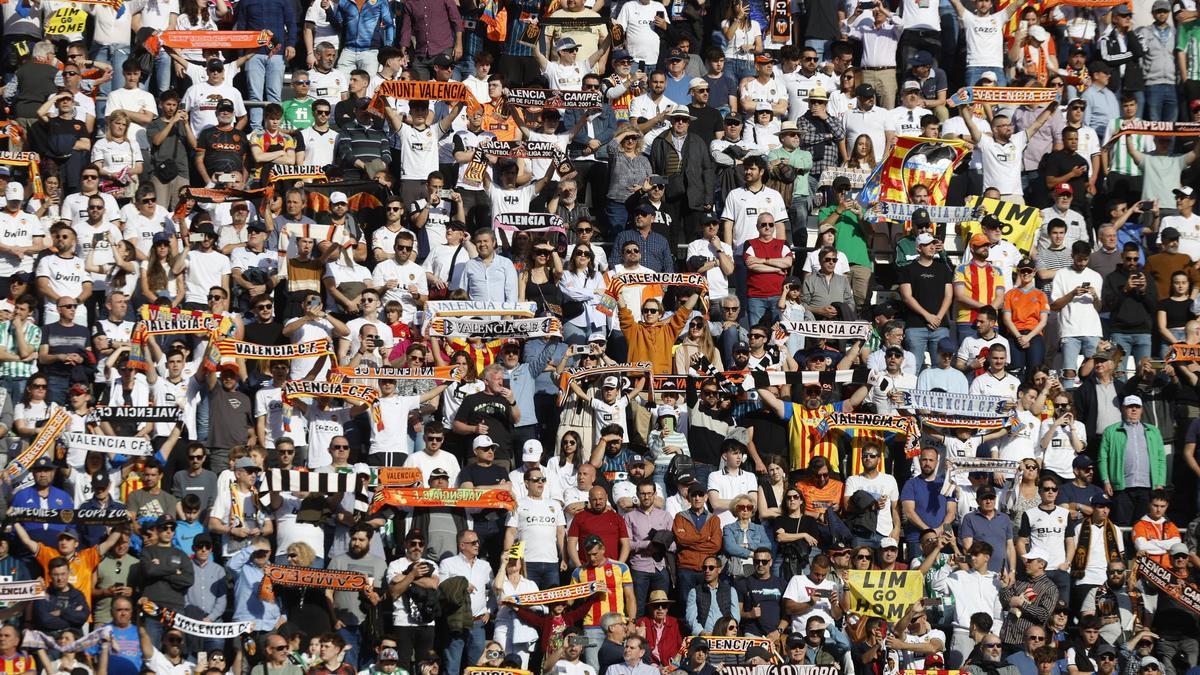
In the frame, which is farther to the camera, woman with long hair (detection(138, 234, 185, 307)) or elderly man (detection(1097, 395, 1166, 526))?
woman with long hair (detection(138, 234, 185, 307))

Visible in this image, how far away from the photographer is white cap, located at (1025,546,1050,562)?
74.0ft

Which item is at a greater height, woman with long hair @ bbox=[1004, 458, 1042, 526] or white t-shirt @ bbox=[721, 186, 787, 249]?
white t-shirt @ bbox=[721, 186, 787, 249]

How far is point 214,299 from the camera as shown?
23.4 m

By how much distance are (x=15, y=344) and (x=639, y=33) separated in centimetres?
820

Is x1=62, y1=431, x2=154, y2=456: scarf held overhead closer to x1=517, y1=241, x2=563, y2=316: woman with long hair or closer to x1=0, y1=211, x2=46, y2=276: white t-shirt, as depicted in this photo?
x1=0, y1=211, x2=46, y2=276: white t-shirt

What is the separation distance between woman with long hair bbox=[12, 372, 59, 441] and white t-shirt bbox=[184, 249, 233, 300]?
6.07 ft

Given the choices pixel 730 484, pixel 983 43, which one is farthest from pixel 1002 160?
pixel 730 484

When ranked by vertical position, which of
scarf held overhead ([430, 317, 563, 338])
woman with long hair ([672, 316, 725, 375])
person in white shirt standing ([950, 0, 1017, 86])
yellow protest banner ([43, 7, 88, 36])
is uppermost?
yellow protest banner ([43, 7, 88, 36])

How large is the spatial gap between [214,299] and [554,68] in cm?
552

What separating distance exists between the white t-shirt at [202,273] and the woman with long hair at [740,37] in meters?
6.79

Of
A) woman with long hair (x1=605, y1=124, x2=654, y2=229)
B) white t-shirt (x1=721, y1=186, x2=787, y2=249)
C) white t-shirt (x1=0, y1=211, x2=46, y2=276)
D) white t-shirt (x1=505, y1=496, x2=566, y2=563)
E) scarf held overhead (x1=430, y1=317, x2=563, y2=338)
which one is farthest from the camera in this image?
woman with long hair (x1=605, y1=124, x2=654, y2=229)

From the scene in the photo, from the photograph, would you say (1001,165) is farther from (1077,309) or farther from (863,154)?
(1077,309)

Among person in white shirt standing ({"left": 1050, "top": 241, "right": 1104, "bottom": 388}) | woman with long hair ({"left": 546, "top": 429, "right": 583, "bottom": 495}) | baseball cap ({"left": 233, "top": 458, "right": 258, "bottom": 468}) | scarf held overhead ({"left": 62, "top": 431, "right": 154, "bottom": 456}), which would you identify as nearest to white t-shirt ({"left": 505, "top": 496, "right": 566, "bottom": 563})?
woman with long hair ({"left": 546, "top": 429, "right": 583, "bottom": 495})

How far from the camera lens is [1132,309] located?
82.6 feet
